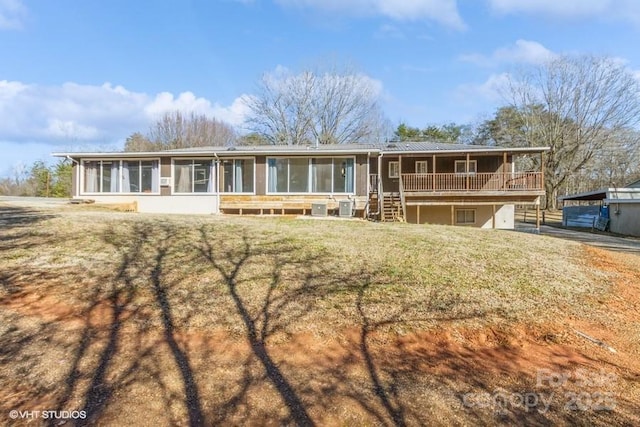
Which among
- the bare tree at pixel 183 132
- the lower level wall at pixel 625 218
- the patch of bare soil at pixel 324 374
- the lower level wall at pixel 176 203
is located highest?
the bare tree at pixel 183 132

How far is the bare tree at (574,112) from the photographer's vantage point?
28.8 metres

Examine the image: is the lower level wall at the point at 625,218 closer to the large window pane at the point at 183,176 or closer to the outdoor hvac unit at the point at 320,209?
the outdoor hvac unit at the point at 320,209

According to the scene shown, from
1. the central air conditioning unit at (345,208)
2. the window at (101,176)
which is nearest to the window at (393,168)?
the central air conditioning unit at (345,208)

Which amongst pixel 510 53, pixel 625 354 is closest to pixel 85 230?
pixel 625 354

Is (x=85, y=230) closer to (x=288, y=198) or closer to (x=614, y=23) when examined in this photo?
(x=288, y=198)

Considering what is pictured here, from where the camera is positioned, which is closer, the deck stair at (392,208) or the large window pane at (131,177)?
the deck stair at (392,208)

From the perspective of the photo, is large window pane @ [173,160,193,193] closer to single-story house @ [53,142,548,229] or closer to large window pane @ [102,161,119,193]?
single-story house @ [53,142,548,229]

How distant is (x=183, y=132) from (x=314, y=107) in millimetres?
13087

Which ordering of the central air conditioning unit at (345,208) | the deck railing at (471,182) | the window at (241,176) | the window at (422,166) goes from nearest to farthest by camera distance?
the central air conditioning unit at (345,208) → the deck railing at (471,182) → the window at (241,176) → the window at (422,166)

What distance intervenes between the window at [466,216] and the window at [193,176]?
1212cm

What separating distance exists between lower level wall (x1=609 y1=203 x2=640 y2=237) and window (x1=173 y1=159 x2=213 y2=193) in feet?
66.4

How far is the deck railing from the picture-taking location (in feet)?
52.7

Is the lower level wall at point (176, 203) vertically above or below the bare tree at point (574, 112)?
below

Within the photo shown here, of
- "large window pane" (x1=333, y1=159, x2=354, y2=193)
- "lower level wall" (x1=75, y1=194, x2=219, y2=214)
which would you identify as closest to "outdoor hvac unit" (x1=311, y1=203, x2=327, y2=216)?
"large window pane" (x1=333, y1=159, x2=354, y2=193)
